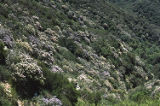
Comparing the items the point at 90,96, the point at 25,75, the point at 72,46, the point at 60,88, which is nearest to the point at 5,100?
the point at 25,75

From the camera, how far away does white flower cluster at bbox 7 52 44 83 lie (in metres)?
11.0

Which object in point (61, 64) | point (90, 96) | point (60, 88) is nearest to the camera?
point (60, 88)

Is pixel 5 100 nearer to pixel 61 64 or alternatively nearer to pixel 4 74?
pixel 4 74

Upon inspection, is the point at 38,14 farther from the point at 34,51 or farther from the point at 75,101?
the point at 75,101

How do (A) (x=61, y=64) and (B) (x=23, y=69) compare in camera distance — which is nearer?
(B) (x=23, y=69)

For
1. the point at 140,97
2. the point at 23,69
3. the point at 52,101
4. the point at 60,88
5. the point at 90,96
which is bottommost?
the point at 90,96

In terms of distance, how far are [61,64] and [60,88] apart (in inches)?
254

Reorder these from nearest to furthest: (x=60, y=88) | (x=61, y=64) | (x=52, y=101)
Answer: (x=52, y=101) < (x=60, y=88) < (x=61, y=64)

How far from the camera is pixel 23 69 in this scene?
11.3 m

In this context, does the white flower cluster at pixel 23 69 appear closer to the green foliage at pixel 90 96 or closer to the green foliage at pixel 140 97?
the green foliage at pixel 90 96

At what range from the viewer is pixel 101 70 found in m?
23.8

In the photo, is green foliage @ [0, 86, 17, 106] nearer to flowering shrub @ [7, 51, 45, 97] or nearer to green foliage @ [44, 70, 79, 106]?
flowering shrub @ [7, 51, 45, 97]

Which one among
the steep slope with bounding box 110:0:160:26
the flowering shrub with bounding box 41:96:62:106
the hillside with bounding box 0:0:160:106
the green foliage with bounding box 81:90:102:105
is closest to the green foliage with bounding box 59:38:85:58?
the hillside with bounding box 0:0:160:106

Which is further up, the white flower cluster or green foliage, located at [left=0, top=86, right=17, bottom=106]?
green foliage, located at [left=0, top=86, right=17, bottom=106]
